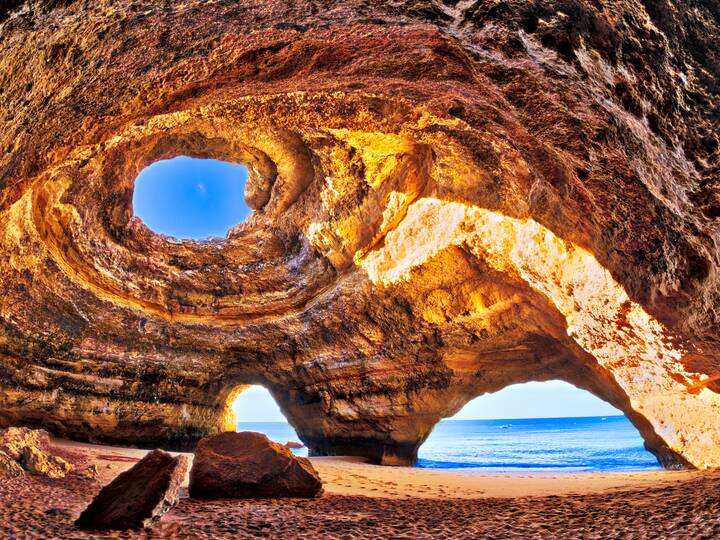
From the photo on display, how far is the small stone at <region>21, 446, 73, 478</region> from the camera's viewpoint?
169 inches

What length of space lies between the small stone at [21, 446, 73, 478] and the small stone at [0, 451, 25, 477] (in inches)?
5.3

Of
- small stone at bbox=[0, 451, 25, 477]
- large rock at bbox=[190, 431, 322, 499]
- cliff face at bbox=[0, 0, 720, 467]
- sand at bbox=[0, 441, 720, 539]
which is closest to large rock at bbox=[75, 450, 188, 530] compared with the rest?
sand at bbox=[0, 441, 720, 539]

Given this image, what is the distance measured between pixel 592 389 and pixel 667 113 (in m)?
8.39

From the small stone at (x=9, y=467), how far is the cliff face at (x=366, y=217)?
2597 mm

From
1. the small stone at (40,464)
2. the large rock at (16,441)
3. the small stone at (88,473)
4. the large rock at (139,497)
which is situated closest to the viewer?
the large rock at (139,497)

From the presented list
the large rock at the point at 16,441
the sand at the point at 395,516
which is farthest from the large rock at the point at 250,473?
the large rock at the point at 16,441

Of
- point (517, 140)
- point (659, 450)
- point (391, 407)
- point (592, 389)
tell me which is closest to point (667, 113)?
point (517, 140)

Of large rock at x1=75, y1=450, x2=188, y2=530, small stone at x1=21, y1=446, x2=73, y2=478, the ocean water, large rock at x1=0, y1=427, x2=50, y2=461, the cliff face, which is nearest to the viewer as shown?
large rock at x1=75, y1=450, x2=188, y2=530

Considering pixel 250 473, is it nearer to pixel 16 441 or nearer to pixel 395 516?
pixel 395 516

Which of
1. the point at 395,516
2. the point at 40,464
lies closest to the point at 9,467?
the point at 40,464

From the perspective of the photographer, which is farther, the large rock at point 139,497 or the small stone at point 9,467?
the small stone at point 9,467

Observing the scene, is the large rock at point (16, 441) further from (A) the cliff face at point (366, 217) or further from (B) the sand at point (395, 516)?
(A) the cliff face at point (366, 217)

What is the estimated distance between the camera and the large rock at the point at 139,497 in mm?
2559

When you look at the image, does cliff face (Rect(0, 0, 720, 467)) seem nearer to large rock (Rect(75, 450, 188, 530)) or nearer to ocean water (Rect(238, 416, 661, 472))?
large rock (Rect(75, 450, 188, 530))
